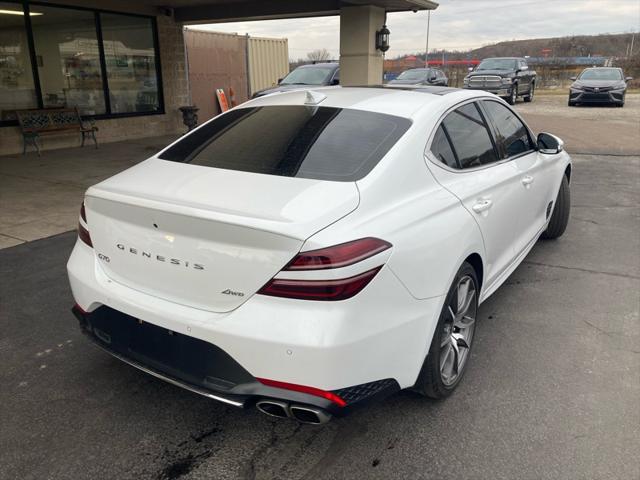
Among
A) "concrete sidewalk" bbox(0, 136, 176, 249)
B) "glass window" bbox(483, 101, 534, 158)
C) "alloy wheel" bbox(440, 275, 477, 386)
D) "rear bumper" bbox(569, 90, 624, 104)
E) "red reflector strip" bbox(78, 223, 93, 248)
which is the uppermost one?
"glass window" bbox(483, 101, 534, 158)

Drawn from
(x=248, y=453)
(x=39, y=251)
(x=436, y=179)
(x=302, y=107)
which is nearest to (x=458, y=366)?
(x=436, y=179)

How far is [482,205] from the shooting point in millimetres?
3047

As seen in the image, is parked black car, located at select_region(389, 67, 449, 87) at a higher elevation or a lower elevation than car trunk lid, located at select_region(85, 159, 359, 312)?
higher

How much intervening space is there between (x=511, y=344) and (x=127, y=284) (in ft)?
7.90

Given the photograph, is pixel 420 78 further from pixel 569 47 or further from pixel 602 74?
pixel 569 47

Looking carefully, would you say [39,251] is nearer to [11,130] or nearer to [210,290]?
[210,290]

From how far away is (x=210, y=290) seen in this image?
2.20 meters

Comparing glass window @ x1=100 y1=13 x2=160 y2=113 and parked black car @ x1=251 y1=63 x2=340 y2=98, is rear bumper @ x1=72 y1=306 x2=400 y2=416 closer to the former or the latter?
glass window @ x1=100 y1=13 x2=160 y2=113

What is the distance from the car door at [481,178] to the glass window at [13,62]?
9.71 metres

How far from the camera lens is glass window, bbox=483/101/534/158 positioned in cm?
380

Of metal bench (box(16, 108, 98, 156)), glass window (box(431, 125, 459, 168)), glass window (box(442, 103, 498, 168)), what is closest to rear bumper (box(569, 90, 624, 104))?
metal bench (box(16, 108, 98, 156))

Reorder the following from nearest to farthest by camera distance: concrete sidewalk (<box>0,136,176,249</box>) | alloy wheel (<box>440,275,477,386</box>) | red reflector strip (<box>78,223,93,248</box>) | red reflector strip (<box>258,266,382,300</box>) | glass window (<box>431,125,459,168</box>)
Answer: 1. red reflector strip (<box>258,266,382,300</box>)
2. red reflector strip (<box>78,223,93,248</box>)
3. alloy wheel (<box>440,275,477,386</box>)
4. glass window (<box>431,125,459,168</box>)
5. concrete sidewalk (<box>0,136,176,249</box>)

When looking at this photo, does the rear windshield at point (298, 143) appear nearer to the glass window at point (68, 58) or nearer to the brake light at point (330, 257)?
the brake light at point (330, 257)

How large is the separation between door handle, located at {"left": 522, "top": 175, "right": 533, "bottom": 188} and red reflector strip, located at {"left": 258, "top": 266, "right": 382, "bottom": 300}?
2.23m
